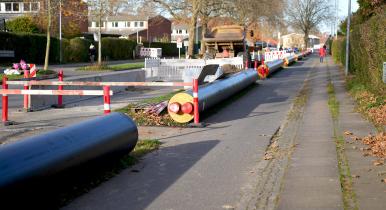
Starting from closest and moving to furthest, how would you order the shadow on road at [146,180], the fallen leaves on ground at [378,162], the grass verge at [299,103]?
the shadow on road at [146,180] < the fallen leaves on ground at [378,162] < the grass verge at [299,103]

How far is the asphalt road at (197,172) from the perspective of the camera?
6.34 meters

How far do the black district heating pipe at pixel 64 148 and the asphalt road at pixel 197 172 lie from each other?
0.48 metres

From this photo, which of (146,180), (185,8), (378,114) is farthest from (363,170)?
(185,8)

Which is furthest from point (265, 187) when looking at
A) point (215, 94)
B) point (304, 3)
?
point (304, 3)

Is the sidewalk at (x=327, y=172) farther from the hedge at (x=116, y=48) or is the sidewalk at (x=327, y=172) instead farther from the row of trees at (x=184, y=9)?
the hedge at (x=116, y=48)

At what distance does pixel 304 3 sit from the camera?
339 feet

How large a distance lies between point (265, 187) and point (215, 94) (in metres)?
7.72

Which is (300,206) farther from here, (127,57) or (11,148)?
(127,57)

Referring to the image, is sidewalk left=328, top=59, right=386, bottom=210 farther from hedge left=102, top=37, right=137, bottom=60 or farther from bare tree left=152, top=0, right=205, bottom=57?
hedge left=102, top=37, right=137, bottom=60

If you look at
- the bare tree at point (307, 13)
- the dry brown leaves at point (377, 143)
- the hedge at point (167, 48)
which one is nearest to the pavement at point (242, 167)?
the dry brown leaves at point (377, 143)

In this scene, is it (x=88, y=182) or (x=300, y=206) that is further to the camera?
(x=88, y=182)

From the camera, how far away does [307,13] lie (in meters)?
104

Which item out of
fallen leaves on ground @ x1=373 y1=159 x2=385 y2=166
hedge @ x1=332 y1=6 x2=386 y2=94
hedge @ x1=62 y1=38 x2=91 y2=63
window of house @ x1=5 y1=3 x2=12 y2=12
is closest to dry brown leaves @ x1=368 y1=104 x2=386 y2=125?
hedge @ x1=332 y1=6 x2=386 y2=94

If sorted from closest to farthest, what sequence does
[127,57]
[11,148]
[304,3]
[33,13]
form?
1. [11,148]
2. [33,13]
3. [127,57]
4. [304,3]
